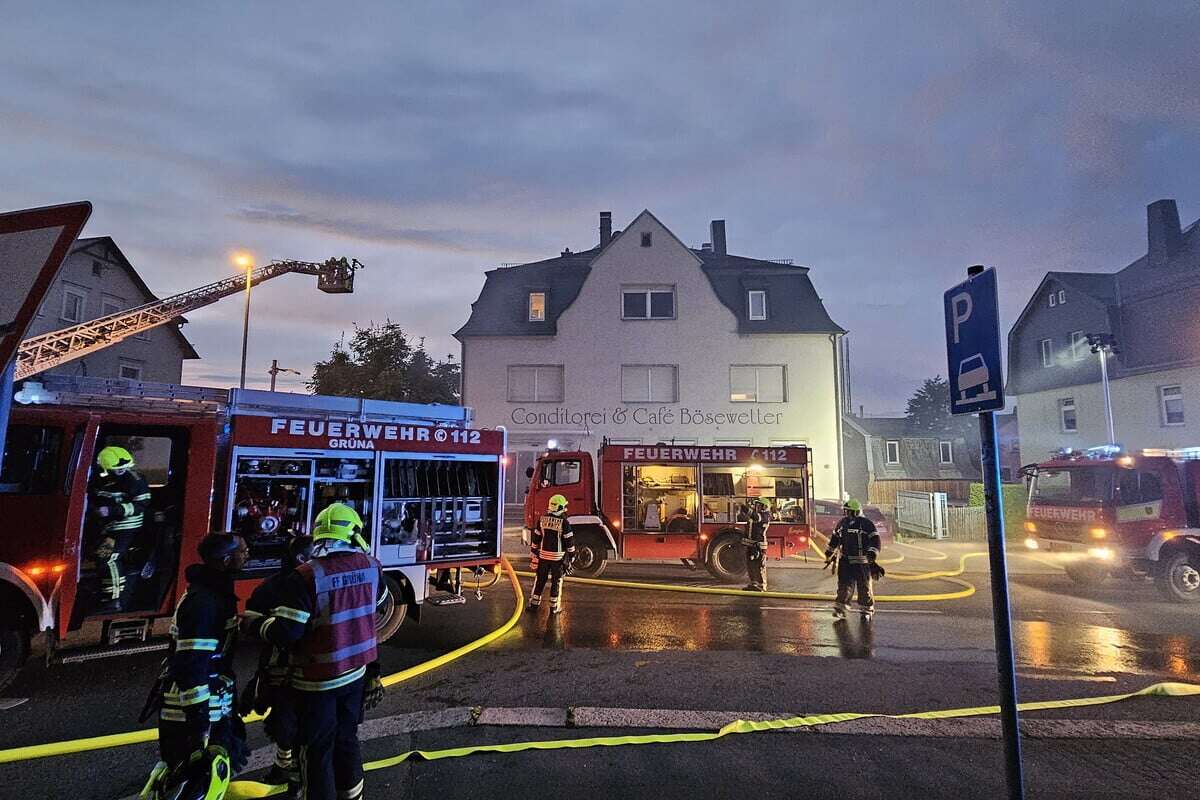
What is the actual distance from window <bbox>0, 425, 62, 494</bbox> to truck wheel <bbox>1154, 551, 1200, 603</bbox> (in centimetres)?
1486

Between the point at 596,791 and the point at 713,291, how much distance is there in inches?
787

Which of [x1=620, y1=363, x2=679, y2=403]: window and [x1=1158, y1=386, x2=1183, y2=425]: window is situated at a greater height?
[x1=620, y1=363, x2=679, y2=403]: window

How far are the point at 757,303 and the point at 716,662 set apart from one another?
59.5 ft

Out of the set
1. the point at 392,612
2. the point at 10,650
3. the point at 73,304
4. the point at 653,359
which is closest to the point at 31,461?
the point at 10,650

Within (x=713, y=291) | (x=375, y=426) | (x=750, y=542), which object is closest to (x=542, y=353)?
(x=713, y=291)

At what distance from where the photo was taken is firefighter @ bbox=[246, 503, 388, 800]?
2820mm

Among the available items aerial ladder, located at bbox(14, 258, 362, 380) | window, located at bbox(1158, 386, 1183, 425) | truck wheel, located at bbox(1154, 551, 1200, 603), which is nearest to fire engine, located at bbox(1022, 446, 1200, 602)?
truck wheel, located at bbox(1154, 551, 1200, 603)

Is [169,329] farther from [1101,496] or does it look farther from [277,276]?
[1101,496]

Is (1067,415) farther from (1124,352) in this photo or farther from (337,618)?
(337,618)

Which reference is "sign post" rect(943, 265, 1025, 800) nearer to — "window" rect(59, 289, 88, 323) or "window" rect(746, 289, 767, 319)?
"window" rect(746, 289, 767, 319)

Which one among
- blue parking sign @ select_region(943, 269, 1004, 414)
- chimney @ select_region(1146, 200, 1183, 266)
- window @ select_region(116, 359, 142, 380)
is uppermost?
chimney @ select_region(1146, 200, 1183, 266)

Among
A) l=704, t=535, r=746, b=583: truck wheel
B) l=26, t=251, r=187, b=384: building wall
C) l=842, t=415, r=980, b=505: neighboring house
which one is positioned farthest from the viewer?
l=842, t=415, r=980, b=505: neighboring house

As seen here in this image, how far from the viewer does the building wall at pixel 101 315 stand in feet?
69.1

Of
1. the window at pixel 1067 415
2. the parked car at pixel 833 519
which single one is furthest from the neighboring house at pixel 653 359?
the window at pixel 1067 415
